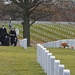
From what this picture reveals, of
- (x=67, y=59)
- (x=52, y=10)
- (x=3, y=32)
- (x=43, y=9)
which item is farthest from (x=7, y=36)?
(x=67, y=59)

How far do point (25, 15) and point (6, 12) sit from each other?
171cm

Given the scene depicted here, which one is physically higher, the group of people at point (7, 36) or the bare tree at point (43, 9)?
the bare tree at point (43, 9)

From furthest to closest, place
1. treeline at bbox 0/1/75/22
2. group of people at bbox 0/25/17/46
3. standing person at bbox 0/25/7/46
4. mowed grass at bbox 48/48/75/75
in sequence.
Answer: treeline at bbox 0/1/75/22 < group of people at bbox 0/25/17/46 < standing person at bbox 0/25/7/46 < mowed grass at bbox 48/48/75/75

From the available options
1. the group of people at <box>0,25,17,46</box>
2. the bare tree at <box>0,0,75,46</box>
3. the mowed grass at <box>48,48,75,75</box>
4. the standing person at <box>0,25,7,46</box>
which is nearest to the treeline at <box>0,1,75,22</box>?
the bare tree at <box>0,0,75,46</box>

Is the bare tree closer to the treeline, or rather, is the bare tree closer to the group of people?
the treeline

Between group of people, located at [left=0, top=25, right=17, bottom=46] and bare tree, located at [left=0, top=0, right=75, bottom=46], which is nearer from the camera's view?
group of people, located at [left=0, top=25, right=17, bottom=46]

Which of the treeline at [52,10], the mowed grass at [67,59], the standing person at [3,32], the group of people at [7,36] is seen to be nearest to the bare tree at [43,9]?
the treeline at [52,10]

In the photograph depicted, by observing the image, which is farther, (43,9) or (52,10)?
A: (43,9)

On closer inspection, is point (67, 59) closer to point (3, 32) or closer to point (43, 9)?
point (3, 32)

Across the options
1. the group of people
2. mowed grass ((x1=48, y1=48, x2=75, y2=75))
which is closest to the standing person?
the group of people

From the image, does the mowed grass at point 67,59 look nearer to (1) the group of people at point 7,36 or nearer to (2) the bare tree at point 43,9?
(1) the group of people at point 7,36

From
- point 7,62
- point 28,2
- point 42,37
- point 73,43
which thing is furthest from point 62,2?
point 7,62

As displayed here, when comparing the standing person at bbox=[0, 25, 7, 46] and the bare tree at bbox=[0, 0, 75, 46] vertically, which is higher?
the bare tree at bbox=[0, 0, 75, 46]

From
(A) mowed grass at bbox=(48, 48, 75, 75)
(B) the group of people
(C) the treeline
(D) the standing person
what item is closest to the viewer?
(A) mowed grass at bbox=(48, 48, 75, 75)
